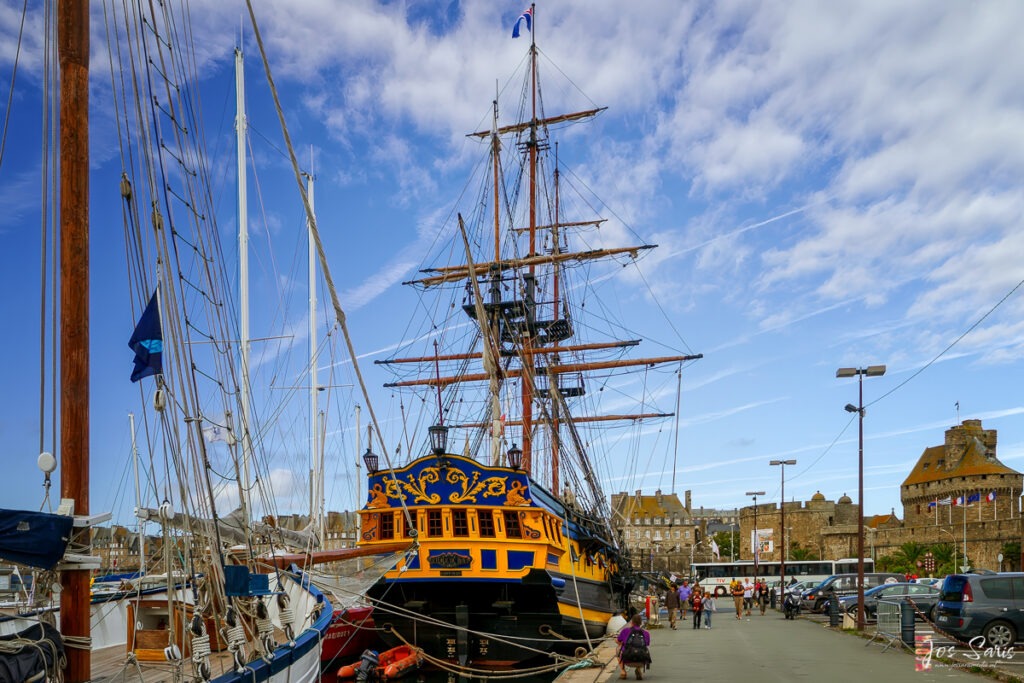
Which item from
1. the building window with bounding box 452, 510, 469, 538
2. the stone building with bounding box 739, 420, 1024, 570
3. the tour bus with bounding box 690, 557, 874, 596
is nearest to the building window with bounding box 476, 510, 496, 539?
the building window with bounding box 452, 510, 469, 538

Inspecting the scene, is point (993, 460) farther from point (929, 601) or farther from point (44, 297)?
point (44, 297)

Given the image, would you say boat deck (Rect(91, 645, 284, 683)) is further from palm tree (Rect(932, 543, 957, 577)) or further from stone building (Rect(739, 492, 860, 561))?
stone building (Rect(739, 492, 860, 561))

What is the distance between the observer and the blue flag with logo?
31.8ft

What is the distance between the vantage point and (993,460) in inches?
3578

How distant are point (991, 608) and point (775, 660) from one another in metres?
3.86

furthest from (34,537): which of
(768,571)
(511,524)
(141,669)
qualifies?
(768,571)

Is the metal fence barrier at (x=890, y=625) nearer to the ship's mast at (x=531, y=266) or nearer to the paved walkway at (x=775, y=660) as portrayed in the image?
the paved walkway at (x=775, y=660)

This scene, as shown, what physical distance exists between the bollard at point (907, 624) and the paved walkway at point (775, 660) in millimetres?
334

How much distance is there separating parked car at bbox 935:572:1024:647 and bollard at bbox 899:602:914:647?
0.89 m

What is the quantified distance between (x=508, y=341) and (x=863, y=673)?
2344cm

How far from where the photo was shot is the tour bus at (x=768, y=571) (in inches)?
2401
